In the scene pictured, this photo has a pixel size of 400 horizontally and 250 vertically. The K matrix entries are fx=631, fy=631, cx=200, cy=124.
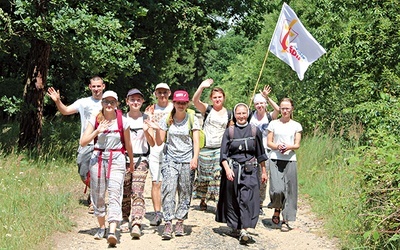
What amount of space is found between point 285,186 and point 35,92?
278 inches

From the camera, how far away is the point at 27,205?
8.17 meters

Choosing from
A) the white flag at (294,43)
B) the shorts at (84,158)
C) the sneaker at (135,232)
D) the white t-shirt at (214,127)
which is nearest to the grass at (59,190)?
the shorts at (84,158)

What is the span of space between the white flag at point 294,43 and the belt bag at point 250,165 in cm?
373

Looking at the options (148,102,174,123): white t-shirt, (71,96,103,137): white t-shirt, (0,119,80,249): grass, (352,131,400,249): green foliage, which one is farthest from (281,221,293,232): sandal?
(71,96,103,137): white t-shirt

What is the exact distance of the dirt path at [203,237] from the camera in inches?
291

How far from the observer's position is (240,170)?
798 cm

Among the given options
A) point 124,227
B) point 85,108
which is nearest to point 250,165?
Result: point 124,227

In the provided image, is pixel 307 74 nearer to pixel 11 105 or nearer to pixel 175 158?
pixel 11 105

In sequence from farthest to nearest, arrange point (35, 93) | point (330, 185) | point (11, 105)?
point (35, 93), point (11, 105), point (330, 185)

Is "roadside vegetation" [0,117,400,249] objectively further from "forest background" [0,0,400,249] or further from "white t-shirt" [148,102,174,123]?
"white t-shirt" [148,102,174,123]

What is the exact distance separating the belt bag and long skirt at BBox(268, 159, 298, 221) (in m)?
0.78

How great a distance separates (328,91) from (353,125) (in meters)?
2.90

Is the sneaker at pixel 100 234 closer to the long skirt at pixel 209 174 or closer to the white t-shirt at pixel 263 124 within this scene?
the long skirt at pixel 209 174

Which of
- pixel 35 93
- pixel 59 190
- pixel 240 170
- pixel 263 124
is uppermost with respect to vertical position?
pixel 35 93
